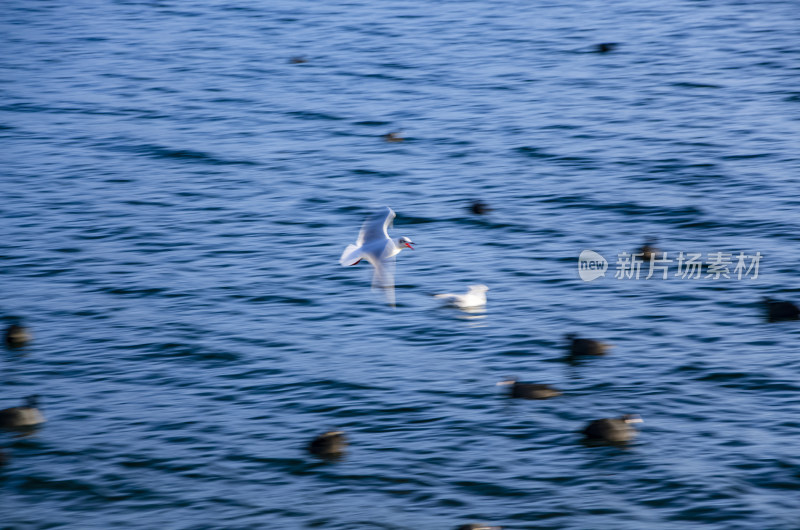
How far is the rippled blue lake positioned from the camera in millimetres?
11953

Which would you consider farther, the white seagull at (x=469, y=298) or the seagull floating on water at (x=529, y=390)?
the white seagull at (x=469, y=298)

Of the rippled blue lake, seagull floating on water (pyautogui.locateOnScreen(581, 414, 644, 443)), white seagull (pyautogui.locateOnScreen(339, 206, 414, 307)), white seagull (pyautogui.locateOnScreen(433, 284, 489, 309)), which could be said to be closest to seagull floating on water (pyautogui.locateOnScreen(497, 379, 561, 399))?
the rippled blue lake

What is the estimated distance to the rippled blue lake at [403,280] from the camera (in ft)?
39.2

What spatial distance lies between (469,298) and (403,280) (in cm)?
168

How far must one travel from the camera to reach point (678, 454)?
40.2 ft

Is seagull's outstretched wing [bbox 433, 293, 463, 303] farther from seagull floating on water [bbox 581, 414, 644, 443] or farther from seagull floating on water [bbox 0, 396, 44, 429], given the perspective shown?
seagull floating on water [bbox 0, 396, 44, 429]

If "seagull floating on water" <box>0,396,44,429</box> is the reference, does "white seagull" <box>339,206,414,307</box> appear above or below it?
above

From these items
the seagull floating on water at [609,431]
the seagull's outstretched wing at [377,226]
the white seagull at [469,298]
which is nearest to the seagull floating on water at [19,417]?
the seagull's outstretched wing at [377,226]

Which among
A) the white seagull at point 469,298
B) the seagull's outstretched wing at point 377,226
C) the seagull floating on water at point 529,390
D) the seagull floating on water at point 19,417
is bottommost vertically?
the seagull floating on water at point 19,417

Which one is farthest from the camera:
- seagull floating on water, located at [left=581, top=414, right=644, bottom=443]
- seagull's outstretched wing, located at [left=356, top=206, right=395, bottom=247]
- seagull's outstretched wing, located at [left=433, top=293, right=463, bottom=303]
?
seagull's outstretched wing, located at [left=433, top=293, right=463, bottom=303]

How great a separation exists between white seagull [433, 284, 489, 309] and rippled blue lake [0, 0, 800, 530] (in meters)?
0.30

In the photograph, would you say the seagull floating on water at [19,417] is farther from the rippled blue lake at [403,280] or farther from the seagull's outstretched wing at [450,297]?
the seagull's outstretched wing at [450,297]

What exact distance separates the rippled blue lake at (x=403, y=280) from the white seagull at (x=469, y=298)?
298 mm

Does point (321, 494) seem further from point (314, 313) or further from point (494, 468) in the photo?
point (314, 313)
